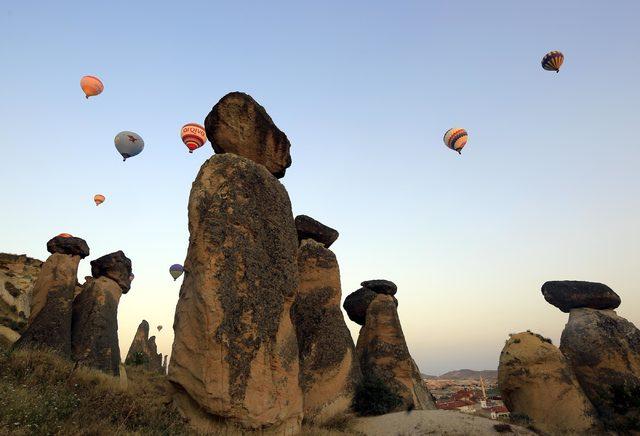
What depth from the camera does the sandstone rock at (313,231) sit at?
14.4 meters

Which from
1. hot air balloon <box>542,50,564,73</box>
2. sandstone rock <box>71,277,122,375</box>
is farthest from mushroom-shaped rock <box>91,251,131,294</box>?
hot air balloon <box>542,50,564,73</box>

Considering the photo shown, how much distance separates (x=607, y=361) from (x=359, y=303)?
9080 mm

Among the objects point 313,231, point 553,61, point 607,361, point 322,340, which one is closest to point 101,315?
point 313,231

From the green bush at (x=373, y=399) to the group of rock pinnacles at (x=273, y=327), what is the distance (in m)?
0.26

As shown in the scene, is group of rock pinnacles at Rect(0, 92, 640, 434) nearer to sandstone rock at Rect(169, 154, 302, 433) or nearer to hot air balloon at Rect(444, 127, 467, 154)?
sandstone rock at Rect(169, 154, 302, 433)

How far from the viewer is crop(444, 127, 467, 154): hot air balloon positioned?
30.7m

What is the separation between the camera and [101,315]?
17281mm

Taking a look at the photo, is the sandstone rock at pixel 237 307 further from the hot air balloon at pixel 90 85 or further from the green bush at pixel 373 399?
the hot air balloon at pixel 90 85

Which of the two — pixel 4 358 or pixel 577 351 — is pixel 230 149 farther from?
pixel 577 351

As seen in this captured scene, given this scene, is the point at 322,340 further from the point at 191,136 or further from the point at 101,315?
the point at 191,136

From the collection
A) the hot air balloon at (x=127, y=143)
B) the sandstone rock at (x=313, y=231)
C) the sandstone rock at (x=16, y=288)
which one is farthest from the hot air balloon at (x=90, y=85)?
the sandstone rock at (x=313, y=231)

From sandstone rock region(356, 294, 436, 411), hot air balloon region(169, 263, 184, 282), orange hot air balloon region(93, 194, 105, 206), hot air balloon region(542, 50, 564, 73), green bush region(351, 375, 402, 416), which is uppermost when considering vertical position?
hot air balloon region(542, 50, 564, 73)

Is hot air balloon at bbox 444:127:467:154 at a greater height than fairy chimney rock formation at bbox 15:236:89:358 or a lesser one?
greater

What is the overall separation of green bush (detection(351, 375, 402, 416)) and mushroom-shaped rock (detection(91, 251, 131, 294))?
12408 millimetres
